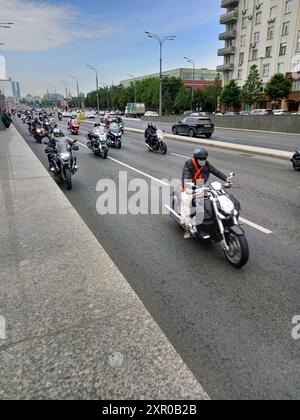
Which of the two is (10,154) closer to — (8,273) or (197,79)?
(8,273)

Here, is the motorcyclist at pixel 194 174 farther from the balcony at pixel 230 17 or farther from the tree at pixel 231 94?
the balcony at pixel 230 17

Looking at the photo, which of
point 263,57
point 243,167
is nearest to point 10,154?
point 243,167

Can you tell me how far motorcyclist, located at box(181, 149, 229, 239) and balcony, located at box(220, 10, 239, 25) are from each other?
227ft

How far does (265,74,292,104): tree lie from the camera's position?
46625 millimetres

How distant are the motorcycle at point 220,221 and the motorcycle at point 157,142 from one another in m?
10.4

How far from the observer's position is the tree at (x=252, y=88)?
166ft

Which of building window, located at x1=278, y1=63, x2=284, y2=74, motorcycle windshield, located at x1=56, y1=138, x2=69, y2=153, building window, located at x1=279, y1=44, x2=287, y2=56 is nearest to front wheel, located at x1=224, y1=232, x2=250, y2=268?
motorcycle windshield, located at x1=56, y1=138, x2=69, y2=153

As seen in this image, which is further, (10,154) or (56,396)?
(10,154)

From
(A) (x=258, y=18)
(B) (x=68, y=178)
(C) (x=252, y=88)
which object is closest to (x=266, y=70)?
(C) (x=252, y=88)

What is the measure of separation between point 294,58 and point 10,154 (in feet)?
174

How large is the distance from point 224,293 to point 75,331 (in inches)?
69.0

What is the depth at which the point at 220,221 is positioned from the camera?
433 cm

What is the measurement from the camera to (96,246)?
452 centimetres

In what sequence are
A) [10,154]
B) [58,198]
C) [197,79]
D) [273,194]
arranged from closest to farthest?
[58,198], [273,194], [10,154], [197,79]
